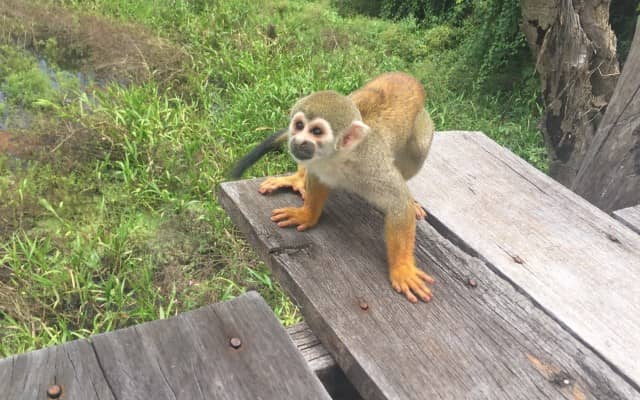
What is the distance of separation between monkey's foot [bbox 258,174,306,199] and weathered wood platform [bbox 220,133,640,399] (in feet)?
0.15

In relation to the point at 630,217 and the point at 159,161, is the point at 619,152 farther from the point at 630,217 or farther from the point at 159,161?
the point at 159,161

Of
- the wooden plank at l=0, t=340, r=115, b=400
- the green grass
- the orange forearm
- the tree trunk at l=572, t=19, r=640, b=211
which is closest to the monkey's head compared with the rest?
the orange forearm

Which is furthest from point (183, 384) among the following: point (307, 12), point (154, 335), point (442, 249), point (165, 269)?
point (307, 12)

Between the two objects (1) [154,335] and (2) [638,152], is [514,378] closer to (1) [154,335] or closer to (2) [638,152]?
(1) [154,335]

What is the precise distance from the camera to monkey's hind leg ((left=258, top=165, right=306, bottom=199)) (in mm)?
2047

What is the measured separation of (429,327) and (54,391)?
Answer: 900 millimetres

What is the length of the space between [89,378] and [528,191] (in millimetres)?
1786

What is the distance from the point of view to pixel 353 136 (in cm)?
177

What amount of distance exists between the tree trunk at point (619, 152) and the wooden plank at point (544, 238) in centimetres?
67

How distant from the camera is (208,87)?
494 cm

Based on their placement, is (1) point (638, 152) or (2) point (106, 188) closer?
(1) point (638, 152)

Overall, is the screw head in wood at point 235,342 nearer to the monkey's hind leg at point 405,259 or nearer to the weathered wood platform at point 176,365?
the weathered wood platform at point 176,365

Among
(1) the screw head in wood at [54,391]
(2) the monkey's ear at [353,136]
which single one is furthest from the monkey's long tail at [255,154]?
(1) the screw head in wood at [54,391]

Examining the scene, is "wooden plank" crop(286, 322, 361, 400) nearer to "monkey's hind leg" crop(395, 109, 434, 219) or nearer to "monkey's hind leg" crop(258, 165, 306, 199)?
"monkey's hind leg" crop(258, 165, 306, 199)
